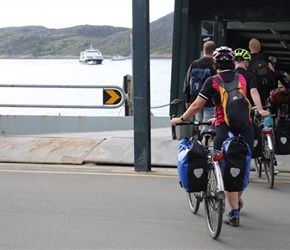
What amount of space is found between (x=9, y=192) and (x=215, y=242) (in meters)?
3.16

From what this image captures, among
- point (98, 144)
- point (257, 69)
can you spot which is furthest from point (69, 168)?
point (257, 69)

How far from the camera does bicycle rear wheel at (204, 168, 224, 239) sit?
5.50 meters

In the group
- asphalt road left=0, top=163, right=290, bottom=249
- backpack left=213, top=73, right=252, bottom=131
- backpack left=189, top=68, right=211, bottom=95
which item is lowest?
asphalt road left=0, top=163, right=290, bottom=249

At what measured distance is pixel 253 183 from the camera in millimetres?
8172

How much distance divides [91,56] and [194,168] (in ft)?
240

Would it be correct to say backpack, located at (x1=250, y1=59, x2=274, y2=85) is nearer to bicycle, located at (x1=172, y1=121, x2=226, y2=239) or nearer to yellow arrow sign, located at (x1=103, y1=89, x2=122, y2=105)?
bicycle, located at (x1=172, y1=121, x2=226, y2=239)

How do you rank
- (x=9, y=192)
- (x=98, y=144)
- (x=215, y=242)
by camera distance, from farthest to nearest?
1. (x=98, y=144)
2. (x=9, y=192)
3. (x=215, y=242)

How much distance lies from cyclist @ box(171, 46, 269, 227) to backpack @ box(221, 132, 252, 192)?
0.01 metres

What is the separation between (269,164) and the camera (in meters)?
7.88

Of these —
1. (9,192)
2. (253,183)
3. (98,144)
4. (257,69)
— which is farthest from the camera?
(98,144)

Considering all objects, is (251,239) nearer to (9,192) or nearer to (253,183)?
(253,183)

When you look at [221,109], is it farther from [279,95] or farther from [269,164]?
[279,95]

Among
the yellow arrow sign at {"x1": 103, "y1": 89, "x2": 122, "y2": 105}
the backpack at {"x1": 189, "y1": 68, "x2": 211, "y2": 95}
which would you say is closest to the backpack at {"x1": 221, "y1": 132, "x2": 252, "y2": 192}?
the backpack at {"x1": 189, "y1": 68, "x2": 211, "y2": 95}

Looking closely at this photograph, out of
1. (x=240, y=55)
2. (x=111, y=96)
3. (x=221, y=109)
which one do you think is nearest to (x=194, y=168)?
(x=221, y=109)
